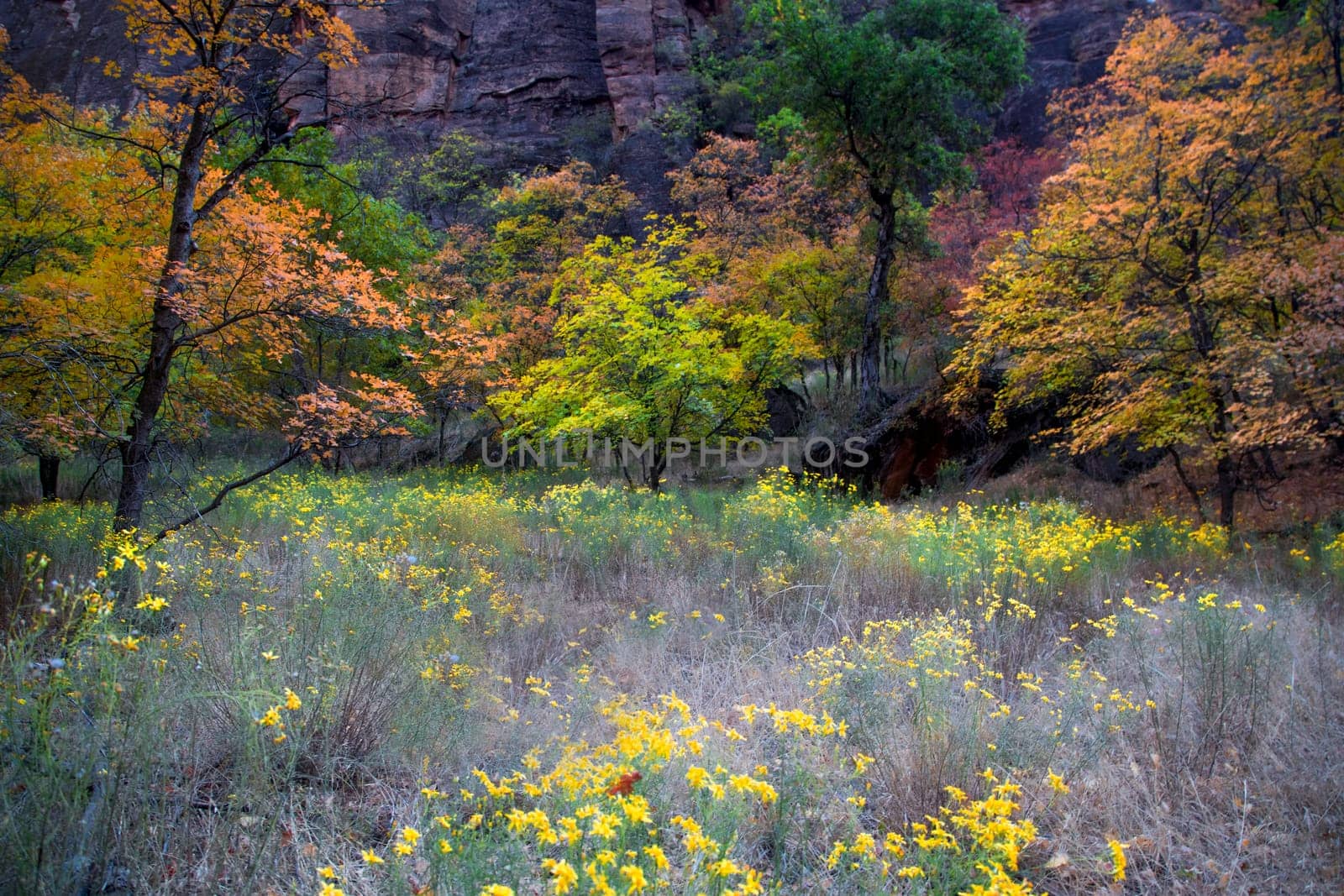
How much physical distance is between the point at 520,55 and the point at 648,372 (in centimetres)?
2875

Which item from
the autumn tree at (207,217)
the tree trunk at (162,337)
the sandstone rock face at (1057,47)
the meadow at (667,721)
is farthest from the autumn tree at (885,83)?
the sandstone rock face at (1057,47)

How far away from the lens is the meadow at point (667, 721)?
2104 millimetres

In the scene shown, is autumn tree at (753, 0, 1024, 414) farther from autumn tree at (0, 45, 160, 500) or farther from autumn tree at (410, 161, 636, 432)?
autumn tree at (0, 45, 160, 500)

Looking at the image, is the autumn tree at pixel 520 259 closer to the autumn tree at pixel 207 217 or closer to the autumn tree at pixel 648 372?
the autumn tree at pixel 648 372

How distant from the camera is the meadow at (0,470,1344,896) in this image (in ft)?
6.90

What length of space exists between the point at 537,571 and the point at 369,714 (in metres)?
3.21

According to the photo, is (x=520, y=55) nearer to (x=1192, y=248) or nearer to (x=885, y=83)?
(x=885, y=83)

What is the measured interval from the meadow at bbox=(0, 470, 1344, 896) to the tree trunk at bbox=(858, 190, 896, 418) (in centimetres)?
872

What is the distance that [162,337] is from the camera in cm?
499

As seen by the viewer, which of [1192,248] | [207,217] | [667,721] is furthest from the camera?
[1192,248]

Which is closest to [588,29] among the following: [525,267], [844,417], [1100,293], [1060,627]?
[525,267]

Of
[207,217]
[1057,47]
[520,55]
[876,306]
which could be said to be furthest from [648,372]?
[1057,47]

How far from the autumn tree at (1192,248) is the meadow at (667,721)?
2176 millimetres

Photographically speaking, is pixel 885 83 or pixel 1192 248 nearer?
pixel 1192 248
